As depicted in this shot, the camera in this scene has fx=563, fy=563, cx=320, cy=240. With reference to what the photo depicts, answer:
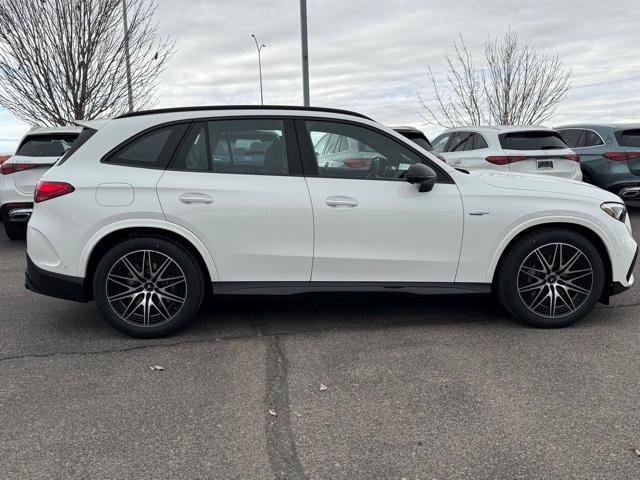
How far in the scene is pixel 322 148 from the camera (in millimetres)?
4273

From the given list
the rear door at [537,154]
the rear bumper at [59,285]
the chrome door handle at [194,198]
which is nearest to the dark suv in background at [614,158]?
the rear door at [537,154]

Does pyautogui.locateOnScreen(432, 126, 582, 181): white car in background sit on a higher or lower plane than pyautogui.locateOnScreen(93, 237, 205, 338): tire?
higher

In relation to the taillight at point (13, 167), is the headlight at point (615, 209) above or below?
below

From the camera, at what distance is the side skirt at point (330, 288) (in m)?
4.15

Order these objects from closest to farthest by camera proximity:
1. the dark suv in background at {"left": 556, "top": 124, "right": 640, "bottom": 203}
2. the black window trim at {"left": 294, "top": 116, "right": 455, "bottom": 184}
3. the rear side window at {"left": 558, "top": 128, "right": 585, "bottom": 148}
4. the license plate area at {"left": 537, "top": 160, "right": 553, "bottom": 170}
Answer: the black window trim at {"left": 294, "top": 116, "right": 455, "bottom": 184} < the license plate area at {"left": 537, "top": 160, "right": 553, "bottom": 170} < the dark suv in background at {"left": 556, "top": 124, "right": 640, "bottom": 203} < the rear side window at {"left": 558, "top": 128, "right": 585, "bottom": 148}

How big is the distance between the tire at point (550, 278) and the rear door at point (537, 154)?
4.28m

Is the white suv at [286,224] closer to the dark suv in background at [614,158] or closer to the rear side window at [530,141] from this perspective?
the rear side window at [530,141]

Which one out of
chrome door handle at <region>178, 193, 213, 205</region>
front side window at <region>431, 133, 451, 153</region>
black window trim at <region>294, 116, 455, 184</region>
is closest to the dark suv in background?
front side window at <region>431, 133, 451, 153</region>

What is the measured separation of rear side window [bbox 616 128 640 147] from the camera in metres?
9.30

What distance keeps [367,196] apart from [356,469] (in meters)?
2.06

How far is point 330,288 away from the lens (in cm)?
418

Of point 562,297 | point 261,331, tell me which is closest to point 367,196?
point 261,331

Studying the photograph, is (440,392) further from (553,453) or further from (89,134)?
(89,134)

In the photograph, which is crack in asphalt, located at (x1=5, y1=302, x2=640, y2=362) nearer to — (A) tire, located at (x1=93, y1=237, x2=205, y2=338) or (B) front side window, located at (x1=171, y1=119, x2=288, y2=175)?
(A) tire, located at (x1=93, y1=237, x2=205, y2=338)
